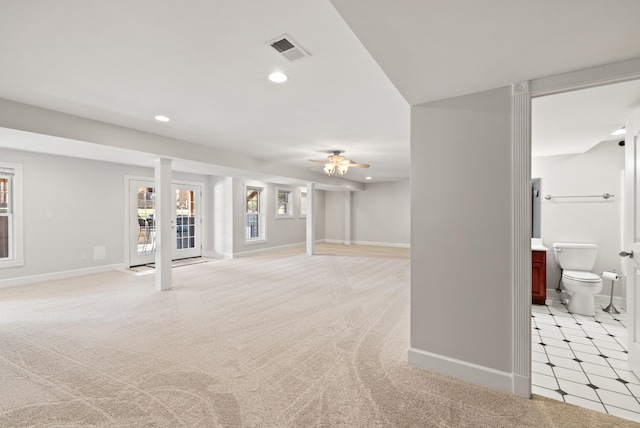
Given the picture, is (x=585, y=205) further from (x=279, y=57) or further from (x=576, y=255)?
(x=279, y=57)

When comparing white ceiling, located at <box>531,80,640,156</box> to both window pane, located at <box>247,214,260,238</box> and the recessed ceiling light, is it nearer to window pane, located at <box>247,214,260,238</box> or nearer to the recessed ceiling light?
the recessed ceiling light

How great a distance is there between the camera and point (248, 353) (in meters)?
2.53

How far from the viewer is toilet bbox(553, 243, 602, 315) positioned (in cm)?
353

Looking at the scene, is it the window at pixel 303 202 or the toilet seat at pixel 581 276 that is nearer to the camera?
the toilet seat at pixel 581 276

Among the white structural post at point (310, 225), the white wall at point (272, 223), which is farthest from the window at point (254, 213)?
the white structural post at point (310, 225)

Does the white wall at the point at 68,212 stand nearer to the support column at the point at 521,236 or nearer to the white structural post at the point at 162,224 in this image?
the white structural post at the point at 162,224

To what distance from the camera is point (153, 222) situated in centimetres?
690

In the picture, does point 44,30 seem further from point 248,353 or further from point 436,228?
point 436,228

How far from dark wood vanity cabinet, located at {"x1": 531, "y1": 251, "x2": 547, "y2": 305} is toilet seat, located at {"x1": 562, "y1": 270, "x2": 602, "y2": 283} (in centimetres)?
26

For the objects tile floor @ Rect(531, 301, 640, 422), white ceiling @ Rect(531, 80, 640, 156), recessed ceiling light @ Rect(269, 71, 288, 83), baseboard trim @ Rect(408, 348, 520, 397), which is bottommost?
tile floor @ Rect(531, 301, 640, 422)

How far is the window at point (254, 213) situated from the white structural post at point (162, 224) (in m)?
3.96

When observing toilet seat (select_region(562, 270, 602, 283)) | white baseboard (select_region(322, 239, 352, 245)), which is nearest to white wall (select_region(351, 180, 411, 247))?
white baseboard (select_region(322, 239, 352, 245))

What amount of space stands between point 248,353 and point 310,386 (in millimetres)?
745

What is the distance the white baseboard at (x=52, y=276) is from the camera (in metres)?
4.77
